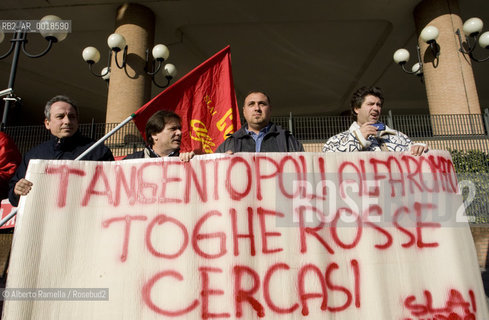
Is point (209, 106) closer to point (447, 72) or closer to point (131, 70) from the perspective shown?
point (131, 70)

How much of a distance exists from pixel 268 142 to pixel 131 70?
29.7 ft

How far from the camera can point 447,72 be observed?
10.9 metres

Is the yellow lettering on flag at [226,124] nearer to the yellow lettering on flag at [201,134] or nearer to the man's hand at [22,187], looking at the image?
the yellow lettering on flag at [201,134]

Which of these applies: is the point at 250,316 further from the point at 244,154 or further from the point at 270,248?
the point at 244,154

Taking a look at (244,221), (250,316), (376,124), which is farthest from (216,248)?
(376,124)

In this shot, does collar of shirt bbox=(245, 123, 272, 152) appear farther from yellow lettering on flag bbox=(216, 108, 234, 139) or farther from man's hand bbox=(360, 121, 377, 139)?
yellow lettering on flag bbox=(216, 108, 234, 139)

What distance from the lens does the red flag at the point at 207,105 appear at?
4.08 meters

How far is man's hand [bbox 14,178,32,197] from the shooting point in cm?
220

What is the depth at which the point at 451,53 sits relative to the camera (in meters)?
11.0

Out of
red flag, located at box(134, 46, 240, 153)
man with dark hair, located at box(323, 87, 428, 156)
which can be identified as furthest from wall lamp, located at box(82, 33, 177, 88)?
man with dark hair, located at box(323, 87, 428, 156)

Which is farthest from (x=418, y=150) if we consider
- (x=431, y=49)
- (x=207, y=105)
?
(x=431, y=49)

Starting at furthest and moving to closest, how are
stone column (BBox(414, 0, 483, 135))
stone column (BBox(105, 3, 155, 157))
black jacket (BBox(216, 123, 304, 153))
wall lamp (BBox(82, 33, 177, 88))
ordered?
stone column (BBox(414, 0, 483, 135)), stone column (BBox(105, 3, 155, 157)), wall lamp (BBox(82, 33, 177, 88)), black jacket (BBox(216, 123, 304, 153))

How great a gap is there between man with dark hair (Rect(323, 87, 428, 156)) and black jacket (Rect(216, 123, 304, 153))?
0.99 ft

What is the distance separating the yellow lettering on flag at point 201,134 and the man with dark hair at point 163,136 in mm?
1303
